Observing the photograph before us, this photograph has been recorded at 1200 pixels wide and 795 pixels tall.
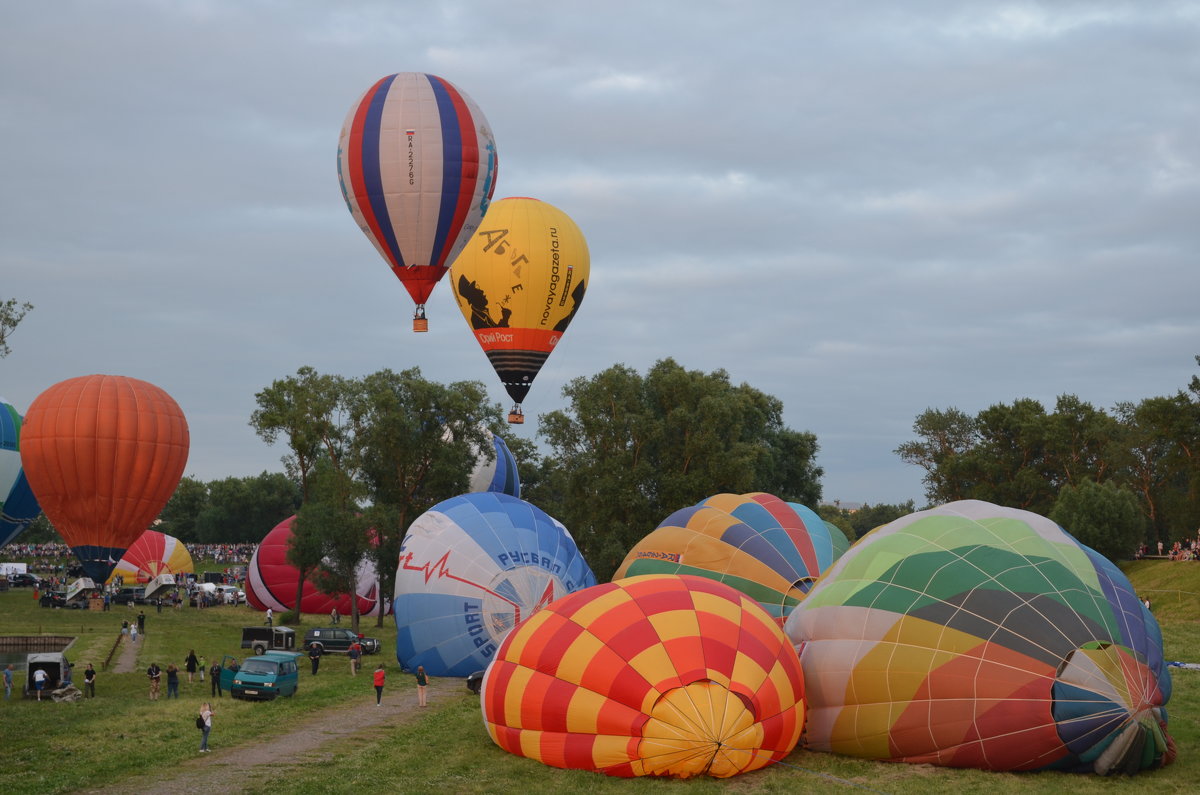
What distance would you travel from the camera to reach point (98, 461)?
3978 centimetres

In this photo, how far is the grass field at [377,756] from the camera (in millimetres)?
14672

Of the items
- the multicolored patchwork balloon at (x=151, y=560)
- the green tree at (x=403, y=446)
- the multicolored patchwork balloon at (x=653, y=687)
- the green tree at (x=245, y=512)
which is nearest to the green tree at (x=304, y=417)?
the green tree at (x=403, y=446)

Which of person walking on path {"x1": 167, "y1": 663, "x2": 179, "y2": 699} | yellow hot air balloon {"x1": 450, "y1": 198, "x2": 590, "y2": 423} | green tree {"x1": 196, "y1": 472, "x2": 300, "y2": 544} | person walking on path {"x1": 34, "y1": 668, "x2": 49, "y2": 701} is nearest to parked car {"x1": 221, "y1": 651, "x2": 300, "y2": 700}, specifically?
person walking on path {"x1": 167, "y1": 663, "x2": 179, "y2": 699}

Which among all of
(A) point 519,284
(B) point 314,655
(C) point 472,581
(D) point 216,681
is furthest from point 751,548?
(A) point 519,284

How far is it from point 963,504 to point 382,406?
94.0 ft

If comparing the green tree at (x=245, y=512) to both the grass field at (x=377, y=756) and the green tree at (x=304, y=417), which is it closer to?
the green tree at (x=304, y=417)

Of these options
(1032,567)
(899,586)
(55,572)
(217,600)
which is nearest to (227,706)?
(899,586)

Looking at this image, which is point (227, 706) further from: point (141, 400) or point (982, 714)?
point (141, 400)

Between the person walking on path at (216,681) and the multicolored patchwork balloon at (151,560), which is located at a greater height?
the multicolored patchwork balloon at (151,560)

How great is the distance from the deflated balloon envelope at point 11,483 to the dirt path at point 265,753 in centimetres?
2895

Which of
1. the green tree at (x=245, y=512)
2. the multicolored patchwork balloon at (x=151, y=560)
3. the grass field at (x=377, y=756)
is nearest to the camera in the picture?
the grass field at (x=377, y=756)

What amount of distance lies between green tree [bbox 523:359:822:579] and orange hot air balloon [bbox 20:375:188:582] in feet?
49.6

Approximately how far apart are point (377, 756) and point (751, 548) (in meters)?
9.53

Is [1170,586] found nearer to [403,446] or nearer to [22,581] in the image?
[403,446]
